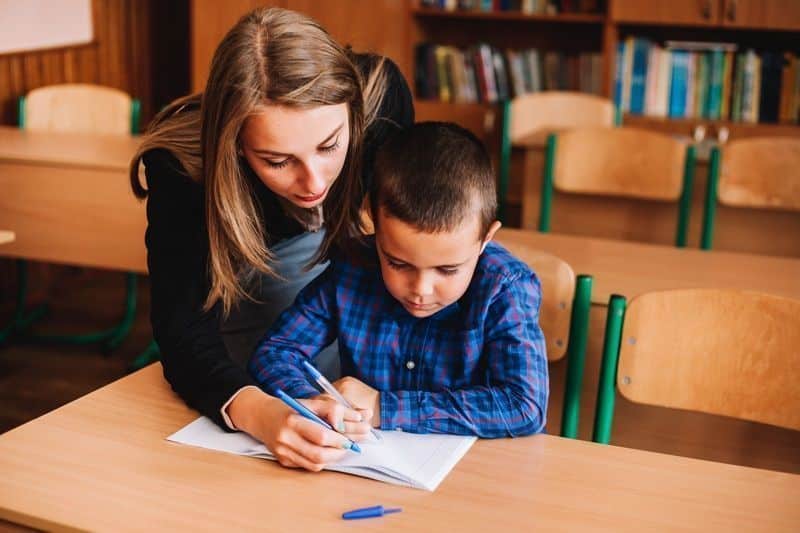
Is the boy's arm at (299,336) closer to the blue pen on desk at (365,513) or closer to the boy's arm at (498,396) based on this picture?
the boy's arm at (498,396)

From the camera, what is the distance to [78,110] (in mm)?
3664

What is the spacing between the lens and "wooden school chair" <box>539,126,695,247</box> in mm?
2965

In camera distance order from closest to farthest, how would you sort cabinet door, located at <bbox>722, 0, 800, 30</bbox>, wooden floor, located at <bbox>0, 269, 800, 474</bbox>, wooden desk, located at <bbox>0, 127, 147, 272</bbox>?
wooden floor, located at <bbox>0, 269, 800, 474</bbox> < wooden desk, located at <bbox>0, 127, 147, 272</bbox> < cabinet door, located at <bbox>722, 0, 800, 30</bbox>

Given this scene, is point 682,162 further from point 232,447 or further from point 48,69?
point 48,69

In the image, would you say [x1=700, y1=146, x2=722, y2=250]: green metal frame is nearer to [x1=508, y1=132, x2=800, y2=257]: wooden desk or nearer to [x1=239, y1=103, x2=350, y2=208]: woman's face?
[x1=508, y1=132, x2=800, y2=257]: wooden desk

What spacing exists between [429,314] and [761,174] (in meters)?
1.86

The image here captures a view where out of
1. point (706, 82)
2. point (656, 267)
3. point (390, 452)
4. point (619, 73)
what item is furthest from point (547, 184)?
point (390, 452)

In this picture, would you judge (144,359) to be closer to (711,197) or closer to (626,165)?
(626,165)

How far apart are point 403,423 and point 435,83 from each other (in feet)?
11.7

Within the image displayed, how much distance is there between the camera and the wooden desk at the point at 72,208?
2.81m

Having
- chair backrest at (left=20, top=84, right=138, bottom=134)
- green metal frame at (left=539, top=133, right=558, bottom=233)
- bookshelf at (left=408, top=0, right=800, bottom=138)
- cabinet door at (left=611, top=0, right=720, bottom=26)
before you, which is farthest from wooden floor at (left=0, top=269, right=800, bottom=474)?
cabinet door at (left=611, top=0, right=720, bottom=26)

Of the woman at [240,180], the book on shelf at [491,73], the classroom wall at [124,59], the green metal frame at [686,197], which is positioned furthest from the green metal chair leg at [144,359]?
the book on shelf at [491,73]

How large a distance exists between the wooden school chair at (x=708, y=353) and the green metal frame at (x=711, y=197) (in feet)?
5.21

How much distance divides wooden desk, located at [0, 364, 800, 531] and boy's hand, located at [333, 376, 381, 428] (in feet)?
0.45
